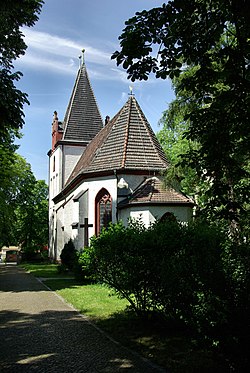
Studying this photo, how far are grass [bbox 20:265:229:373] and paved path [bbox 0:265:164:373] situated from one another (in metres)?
0.28

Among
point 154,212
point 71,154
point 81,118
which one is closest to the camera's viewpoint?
point 154,212

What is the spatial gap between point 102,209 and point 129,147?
14.1 ft

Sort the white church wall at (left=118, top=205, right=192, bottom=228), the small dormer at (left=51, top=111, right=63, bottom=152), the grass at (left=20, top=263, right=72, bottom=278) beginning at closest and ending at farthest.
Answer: the white church wall at (left=118, top=205, right=192, bottom=228)
the grass at (left=20, top=263, right=72, bottom=278)
the small dormer at (left=51, top=111, right=63, bottom=152)

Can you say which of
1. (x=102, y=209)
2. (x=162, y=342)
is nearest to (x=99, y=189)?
(x=102, y=209)

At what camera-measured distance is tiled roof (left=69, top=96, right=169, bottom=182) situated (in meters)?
23.5

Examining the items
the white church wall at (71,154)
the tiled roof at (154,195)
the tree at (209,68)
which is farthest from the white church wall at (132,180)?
the tree at (209,68)

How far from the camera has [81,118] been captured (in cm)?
3678

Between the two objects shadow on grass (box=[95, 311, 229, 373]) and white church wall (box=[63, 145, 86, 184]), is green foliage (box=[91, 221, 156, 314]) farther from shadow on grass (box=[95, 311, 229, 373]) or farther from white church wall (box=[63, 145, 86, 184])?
white church wall (box=[63, 145, 86, 184])

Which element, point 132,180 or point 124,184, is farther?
point 132,180

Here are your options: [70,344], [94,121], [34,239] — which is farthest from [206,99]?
[34,239]

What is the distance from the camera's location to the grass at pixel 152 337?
5.84m

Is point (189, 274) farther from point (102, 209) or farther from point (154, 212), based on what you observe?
point (102, 209)

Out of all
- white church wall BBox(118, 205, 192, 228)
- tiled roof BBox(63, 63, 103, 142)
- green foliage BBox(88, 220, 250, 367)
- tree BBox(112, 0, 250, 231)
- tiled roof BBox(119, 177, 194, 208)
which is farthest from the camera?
tiled roof BBox(63, 63, 103, 142)

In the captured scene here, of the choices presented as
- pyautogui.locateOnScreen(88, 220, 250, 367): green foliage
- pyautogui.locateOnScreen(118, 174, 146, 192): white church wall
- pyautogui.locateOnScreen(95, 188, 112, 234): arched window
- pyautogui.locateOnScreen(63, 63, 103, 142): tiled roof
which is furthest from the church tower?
pyautogui.locateOnScreen(88, 220, 250, 367): green foliage
